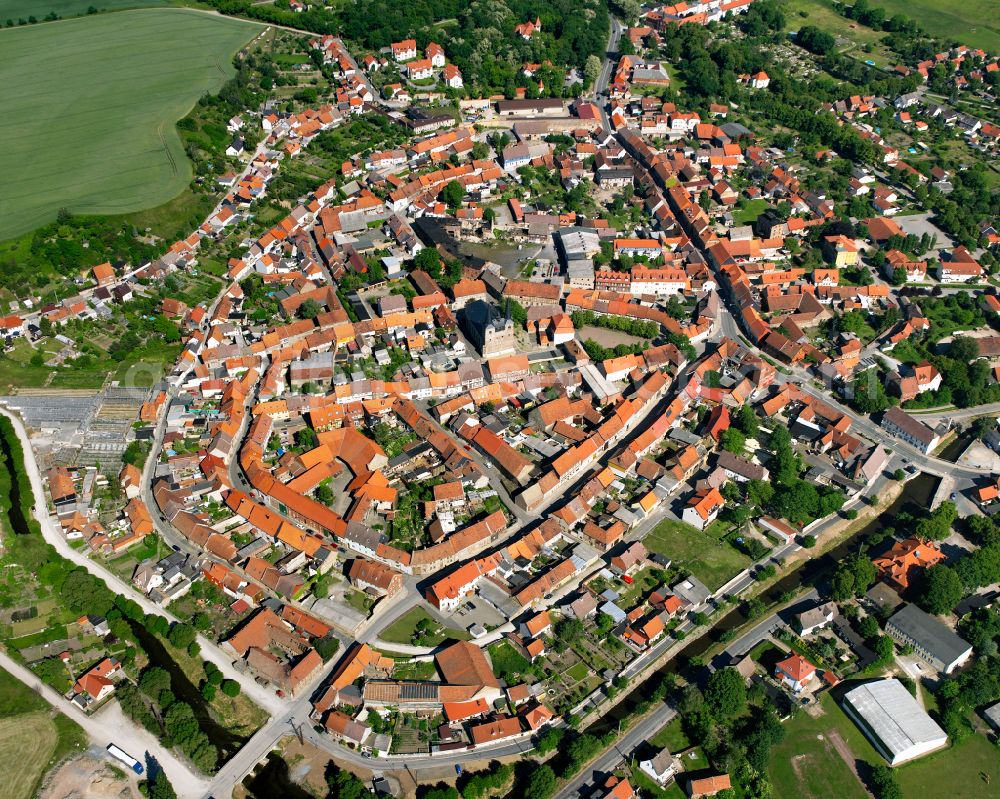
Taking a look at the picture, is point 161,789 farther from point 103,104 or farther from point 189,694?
point 103,104

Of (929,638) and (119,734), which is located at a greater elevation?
(929,638)

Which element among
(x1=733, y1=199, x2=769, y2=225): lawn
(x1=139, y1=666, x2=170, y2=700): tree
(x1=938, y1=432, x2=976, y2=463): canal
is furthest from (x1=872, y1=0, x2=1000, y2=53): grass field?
(x1=139, y1=666, x2=170, y2=700): tree

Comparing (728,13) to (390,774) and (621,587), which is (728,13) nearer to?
(621,587)

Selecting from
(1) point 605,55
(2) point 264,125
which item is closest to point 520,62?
(1) point 605,55

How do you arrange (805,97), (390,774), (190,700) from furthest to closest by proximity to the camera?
(805,97) → (190,700) → (390,774)

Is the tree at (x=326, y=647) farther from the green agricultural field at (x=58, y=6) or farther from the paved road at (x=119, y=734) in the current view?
the green agricultural field at (x=58, y=6)

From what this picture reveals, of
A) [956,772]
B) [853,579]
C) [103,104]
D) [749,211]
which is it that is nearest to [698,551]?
[853,579]

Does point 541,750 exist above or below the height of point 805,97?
below

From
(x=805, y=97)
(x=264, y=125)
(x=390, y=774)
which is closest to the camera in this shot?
(x=390, y=774)

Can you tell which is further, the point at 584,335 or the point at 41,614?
the point at 584,335
